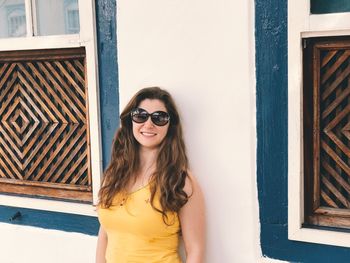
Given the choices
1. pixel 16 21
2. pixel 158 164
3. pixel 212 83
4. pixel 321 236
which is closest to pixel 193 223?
pixel 158 164

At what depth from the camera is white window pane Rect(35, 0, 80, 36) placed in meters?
3.56

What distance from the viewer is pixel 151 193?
9.21 ft

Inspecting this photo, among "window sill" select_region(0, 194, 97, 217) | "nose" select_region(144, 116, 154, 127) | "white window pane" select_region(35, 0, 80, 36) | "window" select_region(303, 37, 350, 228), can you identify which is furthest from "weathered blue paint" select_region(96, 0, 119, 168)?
"window" select_region(303, 37, 350, 228)

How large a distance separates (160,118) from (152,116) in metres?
0.05

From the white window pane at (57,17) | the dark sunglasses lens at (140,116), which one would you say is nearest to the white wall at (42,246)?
the dark sunglasses lens at (140,116)

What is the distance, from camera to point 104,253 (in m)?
3.20

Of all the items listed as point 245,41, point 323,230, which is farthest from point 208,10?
point 323,230

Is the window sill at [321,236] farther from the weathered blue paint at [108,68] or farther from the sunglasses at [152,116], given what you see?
the weathered blue paint at [108,68]

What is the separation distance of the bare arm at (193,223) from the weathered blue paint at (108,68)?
30.0 inches

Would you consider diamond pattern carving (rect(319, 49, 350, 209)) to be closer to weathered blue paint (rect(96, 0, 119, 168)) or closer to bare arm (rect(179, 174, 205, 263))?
bare arm (rect(179, 174, 205, 263))

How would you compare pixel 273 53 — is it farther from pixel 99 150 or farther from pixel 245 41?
pixel 99 150

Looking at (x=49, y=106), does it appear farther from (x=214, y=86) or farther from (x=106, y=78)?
(x=214, y=86)

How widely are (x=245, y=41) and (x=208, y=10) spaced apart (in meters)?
0.28

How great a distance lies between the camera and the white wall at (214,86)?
288 cm
